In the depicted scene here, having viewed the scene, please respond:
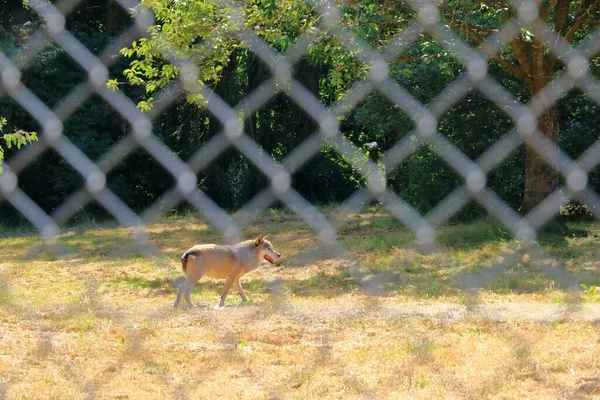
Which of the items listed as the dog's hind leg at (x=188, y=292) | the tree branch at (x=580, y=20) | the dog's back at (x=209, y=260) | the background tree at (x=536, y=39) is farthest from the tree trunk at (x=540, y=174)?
the dog's hind leg at (x=188, y=292)

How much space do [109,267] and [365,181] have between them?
26.9ft

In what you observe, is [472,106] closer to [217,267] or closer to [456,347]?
[217,267]

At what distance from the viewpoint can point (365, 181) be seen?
707 inches

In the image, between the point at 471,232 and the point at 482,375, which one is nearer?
the point at 482,375

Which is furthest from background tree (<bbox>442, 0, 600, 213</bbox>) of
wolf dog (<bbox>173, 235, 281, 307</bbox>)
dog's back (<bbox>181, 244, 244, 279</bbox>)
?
dog's back (<bbox>181, 244, 244, 279</bbox>)

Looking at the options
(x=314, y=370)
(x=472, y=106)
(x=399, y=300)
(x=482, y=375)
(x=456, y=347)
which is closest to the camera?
(x=482, y=375)

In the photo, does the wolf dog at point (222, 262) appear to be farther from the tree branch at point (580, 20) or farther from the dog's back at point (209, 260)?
the tree branch at point (580, 20)

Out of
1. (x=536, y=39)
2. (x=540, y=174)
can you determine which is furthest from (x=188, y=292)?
(x=540, y=174)

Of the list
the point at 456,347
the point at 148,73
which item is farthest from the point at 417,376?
the point at 148,73

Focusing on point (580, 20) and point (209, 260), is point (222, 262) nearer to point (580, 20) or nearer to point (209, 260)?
point (209, 260)

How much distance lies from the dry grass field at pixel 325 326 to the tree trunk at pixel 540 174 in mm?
674

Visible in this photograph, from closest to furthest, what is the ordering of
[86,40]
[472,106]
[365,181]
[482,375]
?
[482,375]
[472,106]
[86,40]
[365,181]

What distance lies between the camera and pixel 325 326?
6.20 metres

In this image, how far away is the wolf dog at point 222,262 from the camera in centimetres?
783
